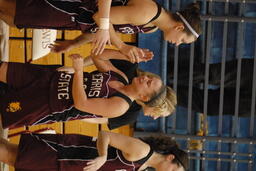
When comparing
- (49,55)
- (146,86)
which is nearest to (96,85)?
(146,86)

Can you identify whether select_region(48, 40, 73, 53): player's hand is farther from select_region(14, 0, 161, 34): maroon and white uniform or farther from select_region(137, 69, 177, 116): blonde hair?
select_region(137, 69, 177, 116): blonde hair

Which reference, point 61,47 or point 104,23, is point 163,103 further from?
point 61,47

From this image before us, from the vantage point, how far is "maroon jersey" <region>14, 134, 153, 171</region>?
316 cm

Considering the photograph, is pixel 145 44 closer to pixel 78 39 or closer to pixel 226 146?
pixel 226 146

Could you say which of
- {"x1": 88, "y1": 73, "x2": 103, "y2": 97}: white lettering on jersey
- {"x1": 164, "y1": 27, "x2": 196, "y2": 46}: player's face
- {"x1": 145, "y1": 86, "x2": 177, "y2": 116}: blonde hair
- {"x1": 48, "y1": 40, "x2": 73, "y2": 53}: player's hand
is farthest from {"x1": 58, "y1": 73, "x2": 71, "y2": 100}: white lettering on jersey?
{"x1": 164, "y1": 27, "x2": 196, "y2": 46}: player's face

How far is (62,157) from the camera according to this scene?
316 cm

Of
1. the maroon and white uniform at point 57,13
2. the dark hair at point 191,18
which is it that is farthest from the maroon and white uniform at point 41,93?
the dark hair at point 191,18

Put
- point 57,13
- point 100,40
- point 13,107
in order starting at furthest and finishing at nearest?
point 57,13 → point 13,107 → point 100,40

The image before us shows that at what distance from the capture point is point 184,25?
3.30 meters

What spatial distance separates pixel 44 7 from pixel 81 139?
102 centimetres

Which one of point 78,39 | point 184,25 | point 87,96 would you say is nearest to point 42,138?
point 87,96

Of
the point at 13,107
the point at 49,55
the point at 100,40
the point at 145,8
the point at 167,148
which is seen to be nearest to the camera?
the point at 100,40

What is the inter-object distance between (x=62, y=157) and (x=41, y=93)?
0.49m

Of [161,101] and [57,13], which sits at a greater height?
[57,13]
